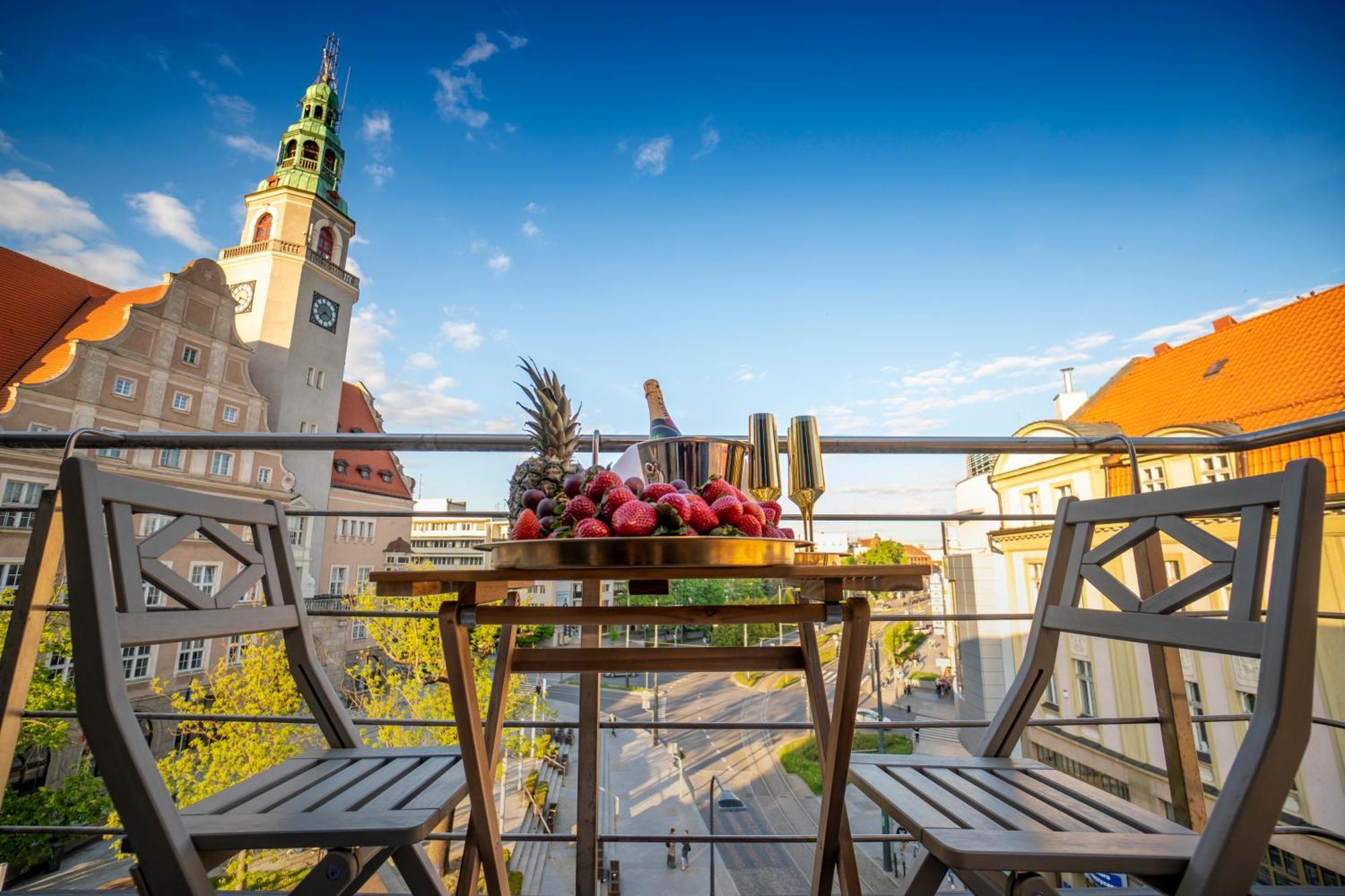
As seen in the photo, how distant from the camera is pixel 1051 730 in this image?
1116 cm

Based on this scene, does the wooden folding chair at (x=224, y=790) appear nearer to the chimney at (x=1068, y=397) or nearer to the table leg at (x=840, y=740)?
the table leg at (x=840, y=740)

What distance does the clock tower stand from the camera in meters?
21.2

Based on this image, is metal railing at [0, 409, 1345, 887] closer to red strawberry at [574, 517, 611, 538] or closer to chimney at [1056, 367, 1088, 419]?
red strawberry at [574, 517, 611, 538]

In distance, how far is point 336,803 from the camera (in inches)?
38.2

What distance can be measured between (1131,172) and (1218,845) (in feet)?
74.2

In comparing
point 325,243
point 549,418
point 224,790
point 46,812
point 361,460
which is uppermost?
point 325,243

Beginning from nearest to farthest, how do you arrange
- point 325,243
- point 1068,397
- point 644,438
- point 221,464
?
point 644,438 < point 1068,397 < point 221,464 < point 325,243

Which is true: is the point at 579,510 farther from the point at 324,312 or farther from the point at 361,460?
the point at 361,460

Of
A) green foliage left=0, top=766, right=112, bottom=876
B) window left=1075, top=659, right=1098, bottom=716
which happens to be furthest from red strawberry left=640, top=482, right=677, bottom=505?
green foliage left=0, top=766, right=112, bottom=876

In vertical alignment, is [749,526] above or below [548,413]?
below

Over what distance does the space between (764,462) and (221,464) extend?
2139 cm

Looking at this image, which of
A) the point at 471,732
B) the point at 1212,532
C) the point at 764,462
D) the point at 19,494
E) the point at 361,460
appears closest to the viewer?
the point at 471,732

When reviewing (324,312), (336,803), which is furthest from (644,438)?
(324,312)

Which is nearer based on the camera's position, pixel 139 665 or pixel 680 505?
pixel 680 505
